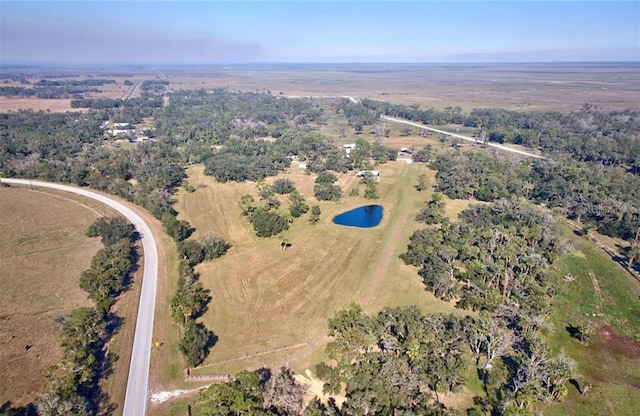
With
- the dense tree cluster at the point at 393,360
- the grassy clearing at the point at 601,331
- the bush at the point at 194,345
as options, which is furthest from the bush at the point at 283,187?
the grassy clearing at the point at 601,331

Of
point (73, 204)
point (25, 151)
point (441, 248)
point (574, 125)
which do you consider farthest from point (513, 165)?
point (25, 151)

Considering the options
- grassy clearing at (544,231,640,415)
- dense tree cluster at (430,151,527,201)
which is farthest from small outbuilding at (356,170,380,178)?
grassy clearing at (544,231,640,415)

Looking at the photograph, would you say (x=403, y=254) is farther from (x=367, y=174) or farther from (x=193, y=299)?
(x=367, y=174)

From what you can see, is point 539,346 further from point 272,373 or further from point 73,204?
point 73,204

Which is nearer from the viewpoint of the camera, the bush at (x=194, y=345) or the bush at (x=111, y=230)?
the bush at (x=194, y=345)

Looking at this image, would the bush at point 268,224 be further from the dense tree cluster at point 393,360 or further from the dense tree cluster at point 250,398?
the dense tree cluster at point 250,398

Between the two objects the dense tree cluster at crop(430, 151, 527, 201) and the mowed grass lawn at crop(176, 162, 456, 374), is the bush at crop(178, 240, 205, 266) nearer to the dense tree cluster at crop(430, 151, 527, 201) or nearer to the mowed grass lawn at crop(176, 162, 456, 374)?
the mowed grass lawn at crop(176, 162, 456, 374)
